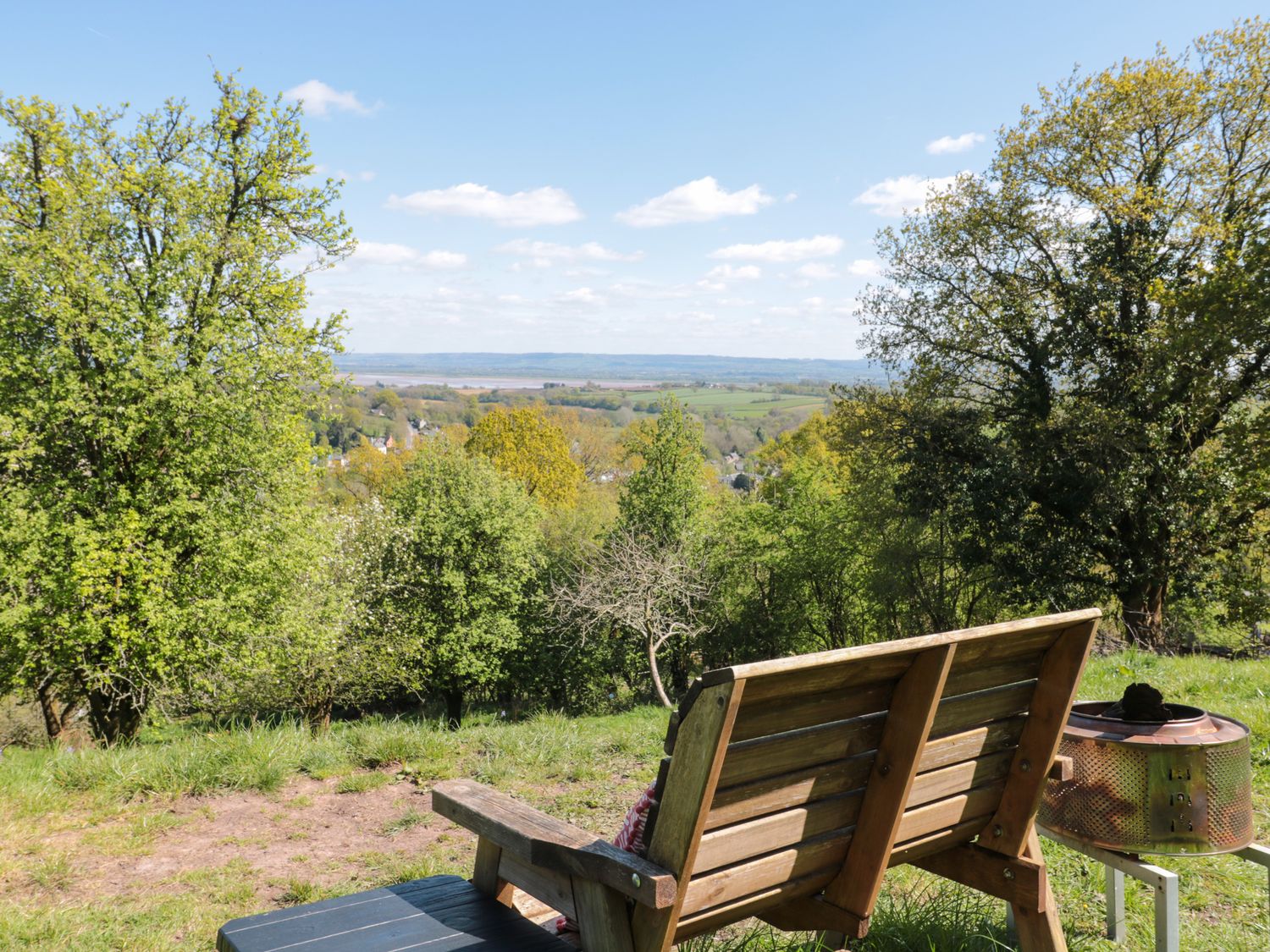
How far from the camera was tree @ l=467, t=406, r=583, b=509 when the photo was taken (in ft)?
144

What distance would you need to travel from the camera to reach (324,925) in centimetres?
236

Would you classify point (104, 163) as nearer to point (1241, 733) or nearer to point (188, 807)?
point (188, 807)

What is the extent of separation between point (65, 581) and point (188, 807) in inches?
346

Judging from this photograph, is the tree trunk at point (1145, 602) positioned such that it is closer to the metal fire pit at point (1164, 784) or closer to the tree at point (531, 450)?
the metal fire pit at point (1164, 784)

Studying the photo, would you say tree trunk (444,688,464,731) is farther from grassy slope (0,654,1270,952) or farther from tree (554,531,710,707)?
grassy slope (0,654,1270,952)

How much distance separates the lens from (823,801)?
2.26 m

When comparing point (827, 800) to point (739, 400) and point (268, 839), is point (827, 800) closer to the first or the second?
point (268, 839)

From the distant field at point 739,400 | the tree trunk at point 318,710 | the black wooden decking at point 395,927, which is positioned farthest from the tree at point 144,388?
the distant field at point 739,400

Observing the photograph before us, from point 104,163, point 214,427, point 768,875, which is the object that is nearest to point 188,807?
point 768,875

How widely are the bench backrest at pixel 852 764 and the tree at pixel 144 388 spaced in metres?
12.7

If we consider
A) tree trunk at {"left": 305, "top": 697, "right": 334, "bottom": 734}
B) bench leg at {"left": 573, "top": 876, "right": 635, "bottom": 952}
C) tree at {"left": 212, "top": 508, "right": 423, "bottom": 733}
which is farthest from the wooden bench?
tree trunk at {"left": 305, "top": 697, "right": 334, "bottom": 734}

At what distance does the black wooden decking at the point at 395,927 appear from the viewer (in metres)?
2.25

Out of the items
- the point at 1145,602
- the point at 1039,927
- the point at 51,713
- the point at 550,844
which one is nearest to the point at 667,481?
the point at 1145,602

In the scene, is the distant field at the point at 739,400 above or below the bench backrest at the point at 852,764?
above
